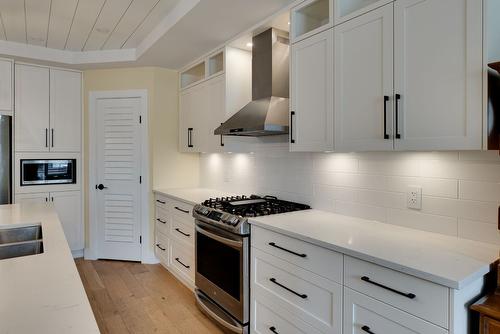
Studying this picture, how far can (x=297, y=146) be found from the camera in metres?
2.24

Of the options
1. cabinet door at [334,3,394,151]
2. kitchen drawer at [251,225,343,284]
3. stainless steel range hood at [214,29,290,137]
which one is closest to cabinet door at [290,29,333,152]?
cabinet door at [334,3,394,151]

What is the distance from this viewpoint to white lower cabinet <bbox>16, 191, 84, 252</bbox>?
12.8 feet

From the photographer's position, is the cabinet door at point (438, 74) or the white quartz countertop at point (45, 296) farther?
the cabinet door at point (438, 74)

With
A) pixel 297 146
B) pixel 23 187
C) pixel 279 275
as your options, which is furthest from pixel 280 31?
pixel 23 187

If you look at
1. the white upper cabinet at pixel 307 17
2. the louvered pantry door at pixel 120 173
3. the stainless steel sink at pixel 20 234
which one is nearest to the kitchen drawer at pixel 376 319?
the white upper cabinet at pixel 307 17

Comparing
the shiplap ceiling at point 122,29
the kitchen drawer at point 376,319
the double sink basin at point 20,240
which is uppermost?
the shiplap ceiling at point 122,29

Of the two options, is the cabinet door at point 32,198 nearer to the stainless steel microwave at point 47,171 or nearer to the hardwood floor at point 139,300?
the stainless steel microwave at point 47,171

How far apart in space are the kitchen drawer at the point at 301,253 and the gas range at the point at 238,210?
116mm

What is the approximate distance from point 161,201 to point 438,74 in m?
3.07

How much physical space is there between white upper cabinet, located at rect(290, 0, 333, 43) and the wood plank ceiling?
0.98 meters

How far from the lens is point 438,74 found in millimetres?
1449

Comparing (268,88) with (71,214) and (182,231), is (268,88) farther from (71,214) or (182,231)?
(71,214)

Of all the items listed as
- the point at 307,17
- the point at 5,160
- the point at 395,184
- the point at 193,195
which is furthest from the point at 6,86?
the point at 395,184

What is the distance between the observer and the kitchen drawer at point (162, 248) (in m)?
3.59
